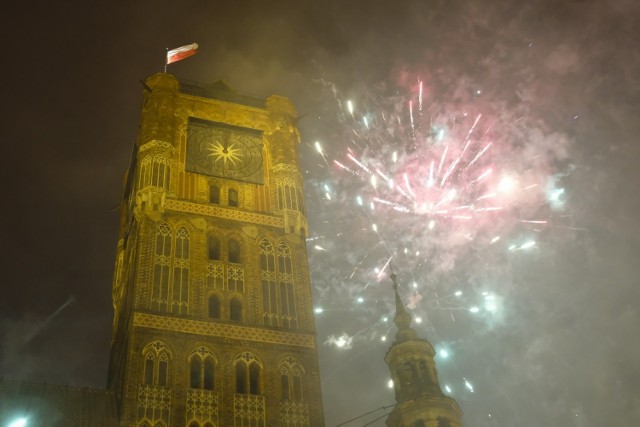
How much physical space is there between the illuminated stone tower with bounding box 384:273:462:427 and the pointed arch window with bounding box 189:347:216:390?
36.4 feet

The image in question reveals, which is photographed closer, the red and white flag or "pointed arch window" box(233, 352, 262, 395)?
"pointed arch window" box(233, 352, 262, 395)

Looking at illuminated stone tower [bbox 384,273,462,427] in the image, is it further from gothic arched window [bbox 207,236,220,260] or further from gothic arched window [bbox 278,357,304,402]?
gothic arched window [bbox 207,236,220,260]

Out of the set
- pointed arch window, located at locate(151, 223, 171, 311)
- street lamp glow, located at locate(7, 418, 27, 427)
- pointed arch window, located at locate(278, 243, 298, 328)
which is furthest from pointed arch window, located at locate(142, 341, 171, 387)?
pointed arch window, located at locate(278, 243, 298, 328)

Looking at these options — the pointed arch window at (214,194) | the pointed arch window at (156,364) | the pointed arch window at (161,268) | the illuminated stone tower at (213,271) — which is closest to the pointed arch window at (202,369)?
the illuminated stone tower at (213,271)

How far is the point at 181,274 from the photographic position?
117ft

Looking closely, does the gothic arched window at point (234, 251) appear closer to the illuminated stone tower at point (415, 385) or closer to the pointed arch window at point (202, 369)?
the pointed arch window at point (202, 369)

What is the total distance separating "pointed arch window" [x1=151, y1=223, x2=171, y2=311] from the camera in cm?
3412

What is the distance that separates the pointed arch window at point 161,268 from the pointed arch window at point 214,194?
3.46 m

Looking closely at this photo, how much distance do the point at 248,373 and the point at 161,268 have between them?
6809mm

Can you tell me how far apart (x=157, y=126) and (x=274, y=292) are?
12.3m

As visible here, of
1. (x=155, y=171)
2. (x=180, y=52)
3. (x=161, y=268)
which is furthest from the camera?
(x=180, y=52)

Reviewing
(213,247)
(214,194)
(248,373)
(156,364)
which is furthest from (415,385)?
(214,194)

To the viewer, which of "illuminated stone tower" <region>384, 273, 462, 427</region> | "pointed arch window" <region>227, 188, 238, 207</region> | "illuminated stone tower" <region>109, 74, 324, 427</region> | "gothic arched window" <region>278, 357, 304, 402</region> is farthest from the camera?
"pointed arch window" <region>227, 188, 238, 207</region>

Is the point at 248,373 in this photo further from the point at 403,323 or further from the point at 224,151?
the point at 224,151
